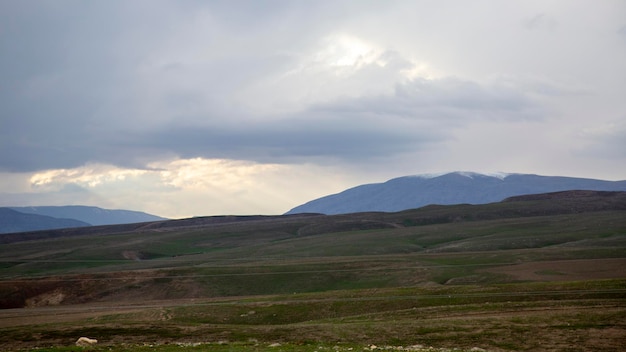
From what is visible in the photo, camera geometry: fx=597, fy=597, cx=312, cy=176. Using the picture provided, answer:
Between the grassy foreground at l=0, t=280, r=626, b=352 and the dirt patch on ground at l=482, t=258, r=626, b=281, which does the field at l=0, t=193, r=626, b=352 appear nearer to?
the grassy foreground at l=0, t=280, r=626, b=352

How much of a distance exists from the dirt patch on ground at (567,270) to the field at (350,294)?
0.27 metres

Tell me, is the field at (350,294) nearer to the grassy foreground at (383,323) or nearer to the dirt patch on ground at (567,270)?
the grassy foreground at (383,323)

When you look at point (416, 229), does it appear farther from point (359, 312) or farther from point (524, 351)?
point (524, 351)

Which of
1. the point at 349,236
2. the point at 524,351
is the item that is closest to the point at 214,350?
the point at 524,351

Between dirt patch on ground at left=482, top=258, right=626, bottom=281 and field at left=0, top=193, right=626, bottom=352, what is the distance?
0.27 metres

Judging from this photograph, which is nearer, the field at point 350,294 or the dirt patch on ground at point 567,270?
the field at point 350,294

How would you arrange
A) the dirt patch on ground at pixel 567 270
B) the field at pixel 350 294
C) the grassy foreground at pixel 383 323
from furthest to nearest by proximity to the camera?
the dirt patch on ground at pixel 567 270 → the field at pixel 350 294 → the grassy foreground at pixel 383 323

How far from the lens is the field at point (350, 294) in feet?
145

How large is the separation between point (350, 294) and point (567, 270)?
39745 millimetres

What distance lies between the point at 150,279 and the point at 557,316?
8154cm

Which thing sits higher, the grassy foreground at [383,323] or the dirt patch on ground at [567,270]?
the dirt patch on ground at [567,270]

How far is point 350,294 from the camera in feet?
244

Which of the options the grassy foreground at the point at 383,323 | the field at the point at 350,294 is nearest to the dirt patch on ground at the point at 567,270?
the field at the point at 350,294

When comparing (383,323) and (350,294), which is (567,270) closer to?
(350,294)
